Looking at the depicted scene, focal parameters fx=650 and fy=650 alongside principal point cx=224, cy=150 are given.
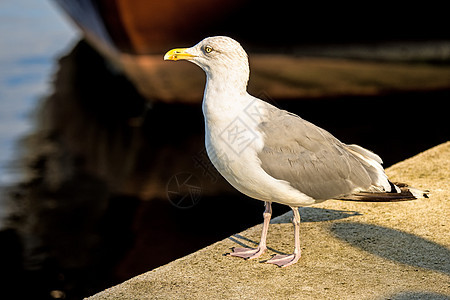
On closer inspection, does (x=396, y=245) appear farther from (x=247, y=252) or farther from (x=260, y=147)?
(x=260, y=147)

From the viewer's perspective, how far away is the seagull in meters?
3.55

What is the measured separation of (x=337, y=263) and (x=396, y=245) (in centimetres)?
43

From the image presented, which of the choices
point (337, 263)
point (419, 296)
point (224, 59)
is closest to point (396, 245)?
point (337, 263)

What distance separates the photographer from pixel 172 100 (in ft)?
38.4

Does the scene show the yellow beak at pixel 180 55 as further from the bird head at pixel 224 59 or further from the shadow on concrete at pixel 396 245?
the shadow on concrete at pixel 396 245

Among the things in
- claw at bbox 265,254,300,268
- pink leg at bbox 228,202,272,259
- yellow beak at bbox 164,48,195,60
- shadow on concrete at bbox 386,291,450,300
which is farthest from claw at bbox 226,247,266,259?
yellow beak at bbox 164,48,195,60

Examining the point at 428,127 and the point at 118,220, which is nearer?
the point at 118,220

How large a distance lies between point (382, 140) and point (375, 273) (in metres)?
6.38

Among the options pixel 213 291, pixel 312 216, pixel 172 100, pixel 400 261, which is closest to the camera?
pixel 213 291

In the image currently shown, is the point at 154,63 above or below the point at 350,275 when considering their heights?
above

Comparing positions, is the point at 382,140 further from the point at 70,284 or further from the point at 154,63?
the point at 70,284

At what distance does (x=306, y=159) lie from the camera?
3732 mm

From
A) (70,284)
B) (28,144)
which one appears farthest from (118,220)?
(28,144)

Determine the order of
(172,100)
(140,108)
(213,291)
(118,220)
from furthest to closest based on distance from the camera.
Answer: (140,108)
(172,100)
(118,220)
(213,291)
